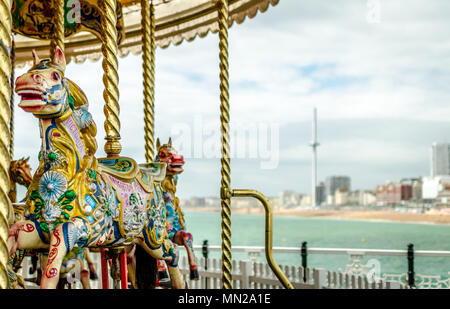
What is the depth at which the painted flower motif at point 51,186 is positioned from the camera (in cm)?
294

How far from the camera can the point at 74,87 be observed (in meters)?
3.17

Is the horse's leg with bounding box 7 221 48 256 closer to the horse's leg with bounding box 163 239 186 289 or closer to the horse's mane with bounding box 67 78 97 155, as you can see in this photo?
the horse's mane with bounding box 67 78 97 155

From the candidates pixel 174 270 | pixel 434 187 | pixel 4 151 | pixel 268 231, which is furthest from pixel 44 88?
pixel 434 187

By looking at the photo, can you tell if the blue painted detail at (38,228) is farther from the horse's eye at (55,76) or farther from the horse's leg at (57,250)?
the horse's eye at (55,76)

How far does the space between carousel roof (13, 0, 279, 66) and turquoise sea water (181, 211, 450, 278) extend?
115ft

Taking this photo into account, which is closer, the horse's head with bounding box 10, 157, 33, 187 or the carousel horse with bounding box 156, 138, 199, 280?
the carousel horse with bounding box 156, 138, 199, 280

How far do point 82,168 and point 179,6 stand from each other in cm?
382

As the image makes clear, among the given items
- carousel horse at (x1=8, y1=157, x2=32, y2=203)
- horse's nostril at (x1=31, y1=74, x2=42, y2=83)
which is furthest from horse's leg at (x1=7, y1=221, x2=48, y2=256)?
carousel horse at (x1=8, y1=157, x2=32, y2=203)

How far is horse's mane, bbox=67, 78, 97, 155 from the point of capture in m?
3.12

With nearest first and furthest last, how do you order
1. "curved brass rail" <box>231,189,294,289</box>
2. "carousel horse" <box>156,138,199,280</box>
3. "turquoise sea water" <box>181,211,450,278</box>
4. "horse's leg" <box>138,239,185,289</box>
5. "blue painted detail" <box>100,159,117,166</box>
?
"curved brass rail" <box>231,189,294,289</box>, "blue painted detail" <box>100,159,117,166</box>, "horse's leg" <box>138,239,185,289</box>, "carousel horse" <box>156,138,199,280</box>, "turquoise sea water" <box>181,211,450,278</box>

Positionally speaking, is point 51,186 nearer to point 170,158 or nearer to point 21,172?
point 170,158

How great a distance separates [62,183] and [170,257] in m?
1.65

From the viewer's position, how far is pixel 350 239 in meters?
62.8
